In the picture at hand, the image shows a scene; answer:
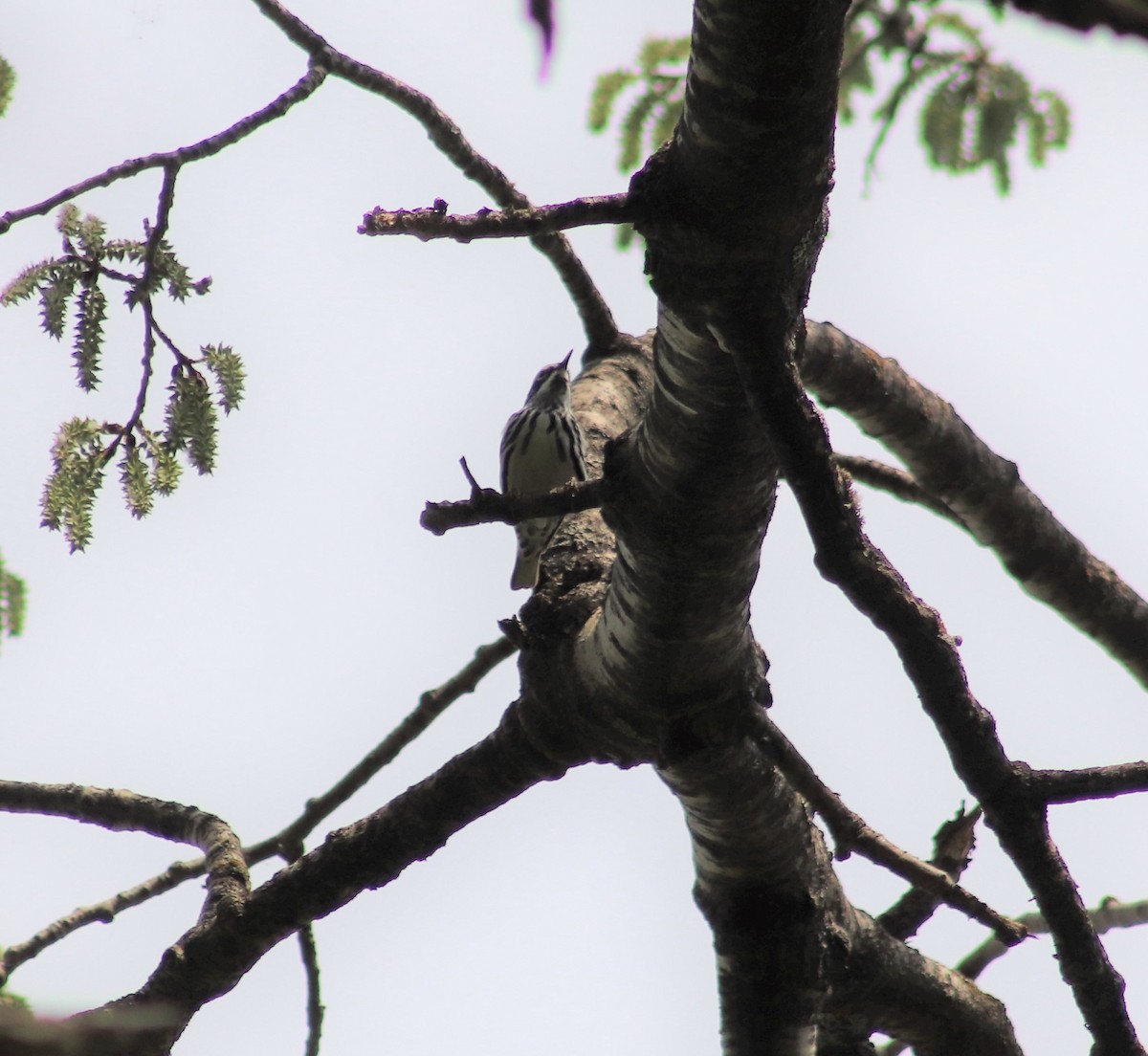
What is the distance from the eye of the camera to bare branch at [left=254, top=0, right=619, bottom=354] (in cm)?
358

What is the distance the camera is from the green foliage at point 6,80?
10.3 ft

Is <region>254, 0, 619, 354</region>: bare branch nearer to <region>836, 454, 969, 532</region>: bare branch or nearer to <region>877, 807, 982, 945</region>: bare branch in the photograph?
<region>836, 454, 969, 532</region>: bare branch

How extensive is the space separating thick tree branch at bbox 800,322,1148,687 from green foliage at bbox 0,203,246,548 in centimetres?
171

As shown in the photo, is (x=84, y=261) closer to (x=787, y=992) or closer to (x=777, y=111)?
(x=777, y=111)

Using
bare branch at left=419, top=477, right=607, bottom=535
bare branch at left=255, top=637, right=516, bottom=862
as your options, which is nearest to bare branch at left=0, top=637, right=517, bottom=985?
bare branch at left=255, top=637, right=516, bottom=862

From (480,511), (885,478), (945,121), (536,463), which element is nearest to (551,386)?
(536,463)

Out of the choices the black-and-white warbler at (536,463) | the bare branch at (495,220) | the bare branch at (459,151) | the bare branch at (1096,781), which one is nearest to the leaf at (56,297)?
the bare branch at (459,151)

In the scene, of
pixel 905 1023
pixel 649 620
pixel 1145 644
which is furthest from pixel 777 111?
pixel 1145 644

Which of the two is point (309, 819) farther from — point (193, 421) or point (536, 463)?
point (536, 463)

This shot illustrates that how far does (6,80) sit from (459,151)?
4.81ft

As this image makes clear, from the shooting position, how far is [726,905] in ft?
9.53

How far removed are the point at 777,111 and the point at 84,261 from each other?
2.08 m

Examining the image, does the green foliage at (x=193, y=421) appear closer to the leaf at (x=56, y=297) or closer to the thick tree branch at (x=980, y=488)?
the leaf at (x=56, y=297)

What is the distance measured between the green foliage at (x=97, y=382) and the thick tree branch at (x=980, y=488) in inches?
67.4
